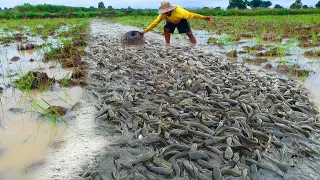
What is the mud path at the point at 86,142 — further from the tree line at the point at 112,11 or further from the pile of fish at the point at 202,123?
the tree line at the point at 112,11

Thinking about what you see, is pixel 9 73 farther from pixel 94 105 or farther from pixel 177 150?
pixel 177 150

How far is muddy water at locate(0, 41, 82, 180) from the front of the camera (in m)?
3.59

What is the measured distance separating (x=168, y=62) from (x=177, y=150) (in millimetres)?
4372

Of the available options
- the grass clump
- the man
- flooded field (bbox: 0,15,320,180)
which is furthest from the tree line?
the grass clump

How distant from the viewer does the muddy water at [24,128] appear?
141 inches

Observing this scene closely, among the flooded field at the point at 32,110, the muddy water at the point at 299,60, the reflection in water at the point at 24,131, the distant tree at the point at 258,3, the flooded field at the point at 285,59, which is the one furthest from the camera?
the distant tree at the point at 258,3

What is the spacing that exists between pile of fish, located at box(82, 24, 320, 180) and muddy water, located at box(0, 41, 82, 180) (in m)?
0.66

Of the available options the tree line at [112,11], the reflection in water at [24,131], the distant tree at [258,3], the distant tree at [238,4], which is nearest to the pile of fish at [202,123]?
the reflection in water at [24,131]

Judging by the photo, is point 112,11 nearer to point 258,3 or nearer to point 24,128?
point 24,128

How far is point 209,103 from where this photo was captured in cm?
484

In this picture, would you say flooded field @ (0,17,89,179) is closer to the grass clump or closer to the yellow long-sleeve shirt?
the grass clump

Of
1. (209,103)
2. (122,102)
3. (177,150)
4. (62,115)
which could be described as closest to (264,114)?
(209,103)

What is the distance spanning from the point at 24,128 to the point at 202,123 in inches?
103

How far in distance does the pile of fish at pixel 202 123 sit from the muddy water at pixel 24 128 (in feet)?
2.17
